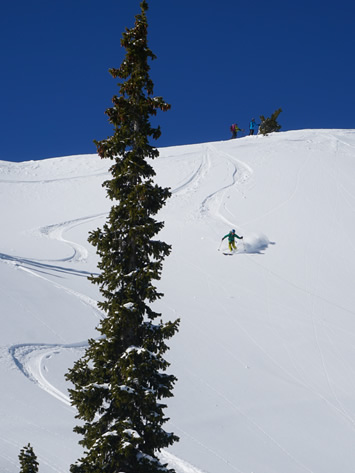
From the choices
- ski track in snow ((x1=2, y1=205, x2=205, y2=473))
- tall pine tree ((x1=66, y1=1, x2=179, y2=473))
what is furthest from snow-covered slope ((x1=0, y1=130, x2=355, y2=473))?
tall pine tree ((x1=66, y1=1, x2=179, y2=473))

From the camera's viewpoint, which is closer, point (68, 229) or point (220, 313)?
point (220, 313)

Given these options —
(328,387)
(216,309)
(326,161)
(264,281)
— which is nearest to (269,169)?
(326,161)

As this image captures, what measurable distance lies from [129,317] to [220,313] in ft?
39.6

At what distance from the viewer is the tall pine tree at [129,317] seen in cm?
671

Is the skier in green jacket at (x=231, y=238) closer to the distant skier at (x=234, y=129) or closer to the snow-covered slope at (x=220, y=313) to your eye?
the snow-covered slope at (x=220, y=313)

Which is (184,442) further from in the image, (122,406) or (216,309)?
(216,309)

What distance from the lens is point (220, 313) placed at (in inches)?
731

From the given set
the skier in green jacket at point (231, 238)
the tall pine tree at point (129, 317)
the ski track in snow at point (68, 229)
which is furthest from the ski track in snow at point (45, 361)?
the skier in green jacket at point (231, 238)

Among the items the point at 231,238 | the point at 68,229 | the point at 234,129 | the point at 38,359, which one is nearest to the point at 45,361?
the point at 38,359

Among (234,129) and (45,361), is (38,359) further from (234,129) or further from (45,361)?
(234,129)

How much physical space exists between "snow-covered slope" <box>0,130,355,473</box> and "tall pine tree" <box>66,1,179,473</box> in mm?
2579

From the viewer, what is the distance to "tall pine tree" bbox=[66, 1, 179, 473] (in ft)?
22.0

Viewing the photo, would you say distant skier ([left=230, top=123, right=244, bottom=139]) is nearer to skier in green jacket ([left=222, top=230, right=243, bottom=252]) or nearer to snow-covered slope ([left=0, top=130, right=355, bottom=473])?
snow-covered slope ([left=0, top=130, right=355, bottom=473])

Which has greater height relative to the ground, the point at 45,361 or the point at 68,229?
the point at 68,229
